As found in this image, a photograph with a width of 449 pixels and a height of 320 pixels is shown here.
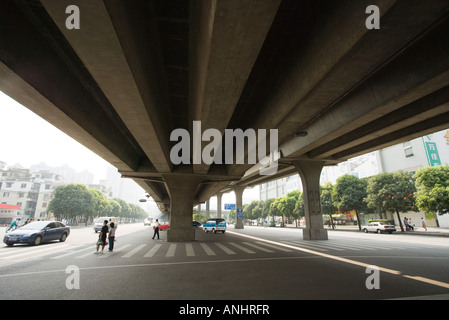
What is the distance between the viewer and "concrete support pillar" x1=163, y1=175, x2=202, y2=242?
1969 cm

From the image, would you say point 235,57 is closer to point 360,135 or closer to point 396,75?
point 396,75

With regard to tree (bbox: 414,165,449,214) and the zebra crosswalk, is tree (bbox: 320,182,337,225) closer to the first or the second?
tree (bbox: 414,165,449,214)

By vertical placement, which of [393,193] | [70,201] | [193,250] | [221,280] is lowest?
[193,250]

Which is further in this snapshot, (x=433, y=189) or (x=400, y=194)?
(x=400, y=194)

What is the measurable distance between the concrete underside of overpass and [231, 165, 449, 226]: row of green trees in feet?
75.7

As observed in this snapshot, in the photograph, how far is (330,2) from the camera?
5410 millimetres

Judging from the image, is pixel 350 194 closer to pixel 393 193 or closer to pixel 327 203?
pixel 327 203

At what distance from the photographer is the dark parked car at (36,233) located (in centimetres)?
1428

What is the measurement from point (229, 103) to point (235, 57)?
7.90ft

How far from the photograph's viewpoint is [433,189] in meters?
26.5

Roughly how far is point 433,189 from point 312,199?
16812 millimetres

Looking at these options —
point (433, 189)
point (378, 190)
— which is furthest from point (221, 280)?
point (378, 190)

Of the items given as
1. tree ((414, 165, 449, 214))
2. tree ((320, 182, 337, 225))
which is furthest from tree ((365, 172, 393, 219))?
tree ((320, 182, 337, 225))
